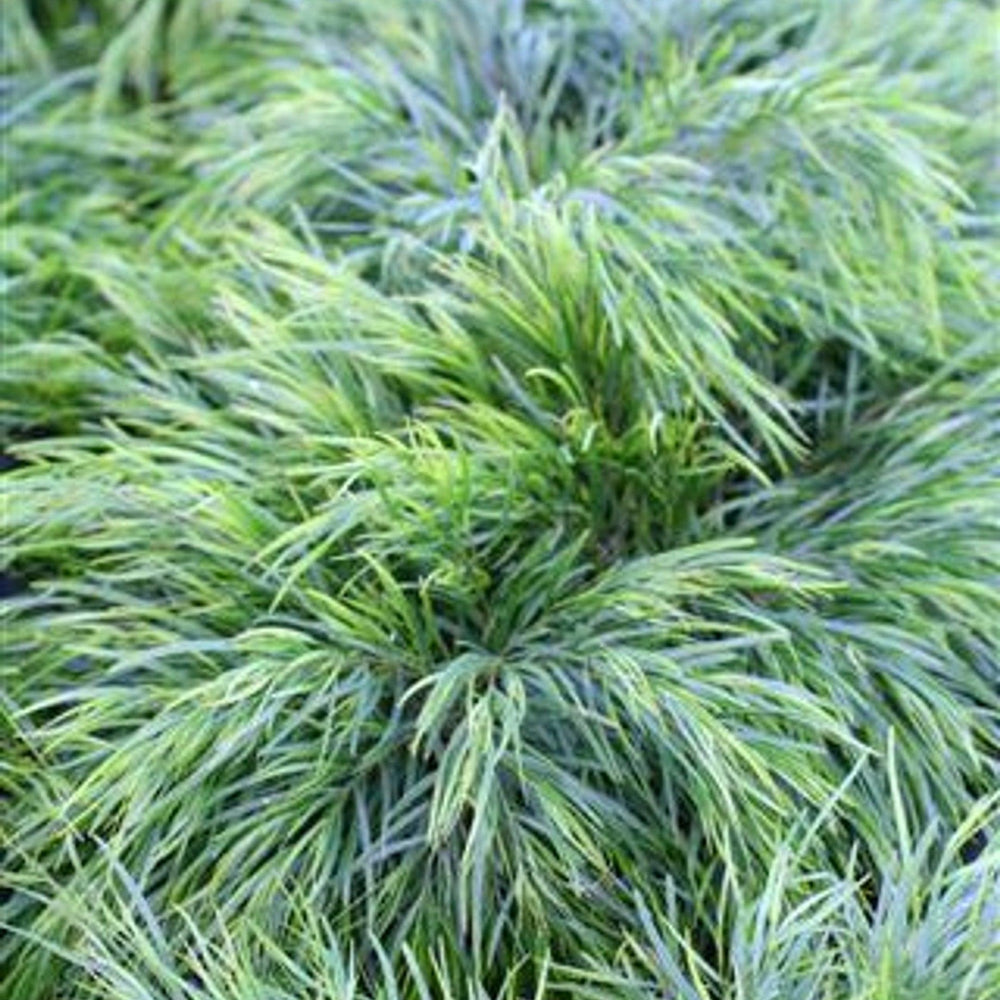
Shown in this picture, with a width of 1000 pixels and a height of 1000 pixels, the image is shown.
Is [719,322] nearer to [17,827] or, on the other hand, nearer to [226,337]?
[226,337]

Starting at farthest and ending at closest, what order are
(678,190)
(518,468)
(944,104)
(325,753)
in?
(944,104), (678,190), (518,468), (325,753)

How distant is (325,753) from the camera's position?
1512 mm

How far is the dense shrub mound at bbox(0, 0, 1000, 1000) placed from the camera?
146cm

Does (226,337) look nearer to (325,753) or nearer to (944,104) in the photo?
(325,753)

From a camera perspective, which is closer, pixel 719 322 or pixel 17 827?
pixel 17 827

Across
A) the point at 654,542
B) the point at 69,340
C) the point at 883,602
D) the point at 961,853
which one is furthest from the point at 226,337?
the point at 961,853

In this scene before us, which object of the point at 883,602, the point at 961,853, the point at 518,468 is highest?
the point at 518,468

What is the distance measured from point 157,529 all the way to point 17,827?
264 mm

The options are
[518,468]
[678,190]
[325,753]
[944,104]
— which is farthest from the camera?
[944,104]

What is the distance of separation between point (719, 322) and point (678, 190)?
0.65ft

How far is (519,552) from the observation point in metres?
1.65

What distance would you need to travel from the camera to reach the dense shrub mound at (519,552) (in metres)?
1.46

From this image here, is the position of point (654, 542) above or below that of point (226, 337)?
below

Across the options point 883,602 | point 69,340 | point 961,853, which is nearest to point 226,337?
point 69,340
